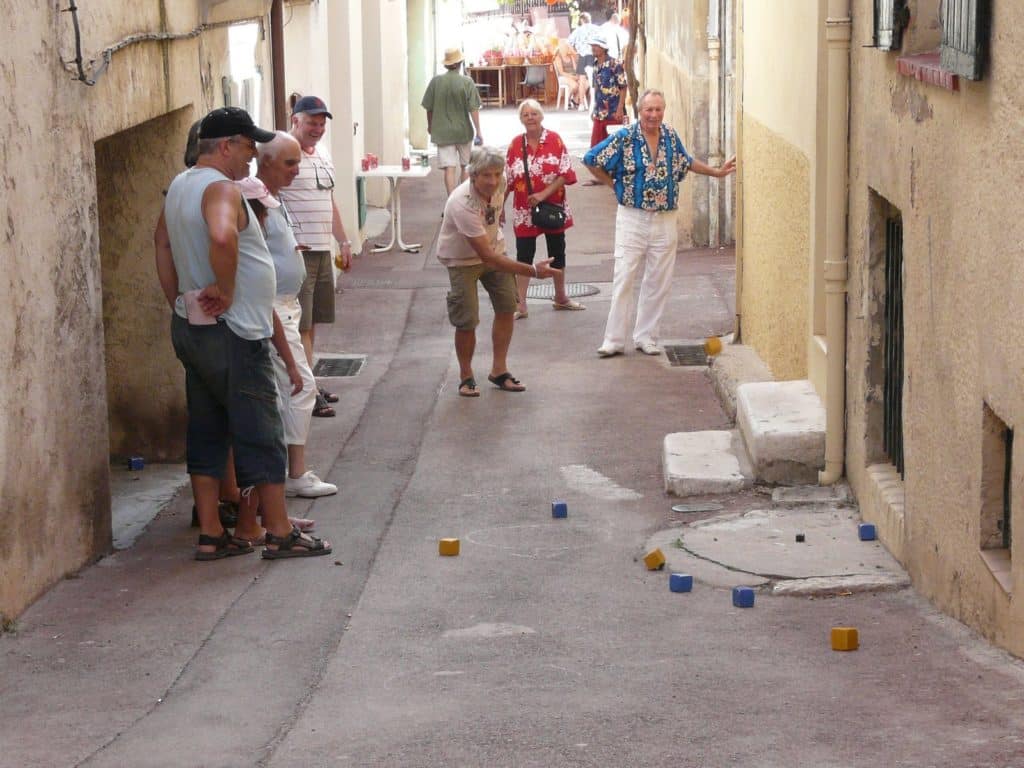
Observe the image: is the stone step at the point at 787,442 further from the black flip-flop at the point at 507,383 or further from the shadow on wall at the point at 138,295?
the shadow on wall at the point at 138,295

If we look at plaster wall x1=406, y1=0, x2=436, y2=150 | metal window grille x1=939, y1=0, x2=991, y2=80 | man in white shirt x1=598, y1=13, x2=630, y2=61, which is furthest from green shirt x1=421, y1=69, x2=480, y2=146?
metal window grille x1=939, y1=0, x2=991, y2=80

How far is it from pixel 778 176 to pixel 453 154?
10.2 meters

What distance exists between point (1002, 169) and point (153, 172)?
16.8 feet

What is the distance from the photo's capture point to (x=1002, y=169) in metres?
5.07

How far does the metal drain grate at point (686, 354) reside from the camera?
11.6m

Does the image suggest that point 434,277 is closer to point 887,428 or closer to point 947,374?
point 887,428

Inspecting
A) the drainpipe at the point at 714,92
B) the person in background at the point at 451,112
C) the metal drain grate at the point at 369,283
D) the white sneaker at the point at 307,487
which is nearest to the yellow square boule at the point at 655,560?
the white sneaker at the point at 307,487

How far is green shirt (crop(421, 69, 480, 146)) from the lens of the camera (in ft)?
64.2

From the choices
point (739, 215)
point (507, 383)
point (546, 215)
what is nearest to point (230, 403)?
point (507, 383)

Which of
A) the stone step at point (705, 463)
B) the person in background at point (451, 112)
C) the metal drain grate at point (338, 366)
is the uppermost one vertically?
the person in background at point (451, 112)

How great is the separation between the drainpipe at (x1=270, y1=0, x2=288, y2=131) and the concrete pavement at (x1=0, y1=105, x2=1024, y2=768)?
4.31 meters

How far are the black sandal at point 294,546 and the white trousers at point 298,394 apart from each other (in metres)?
0.76

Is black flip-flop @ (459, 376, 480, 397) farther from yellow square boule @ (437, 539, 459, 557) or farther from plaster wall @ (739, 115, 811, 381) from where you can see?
yellow square boule @ (437, 539, 459, 557)

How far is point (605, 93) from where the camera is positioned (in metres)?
21.7
